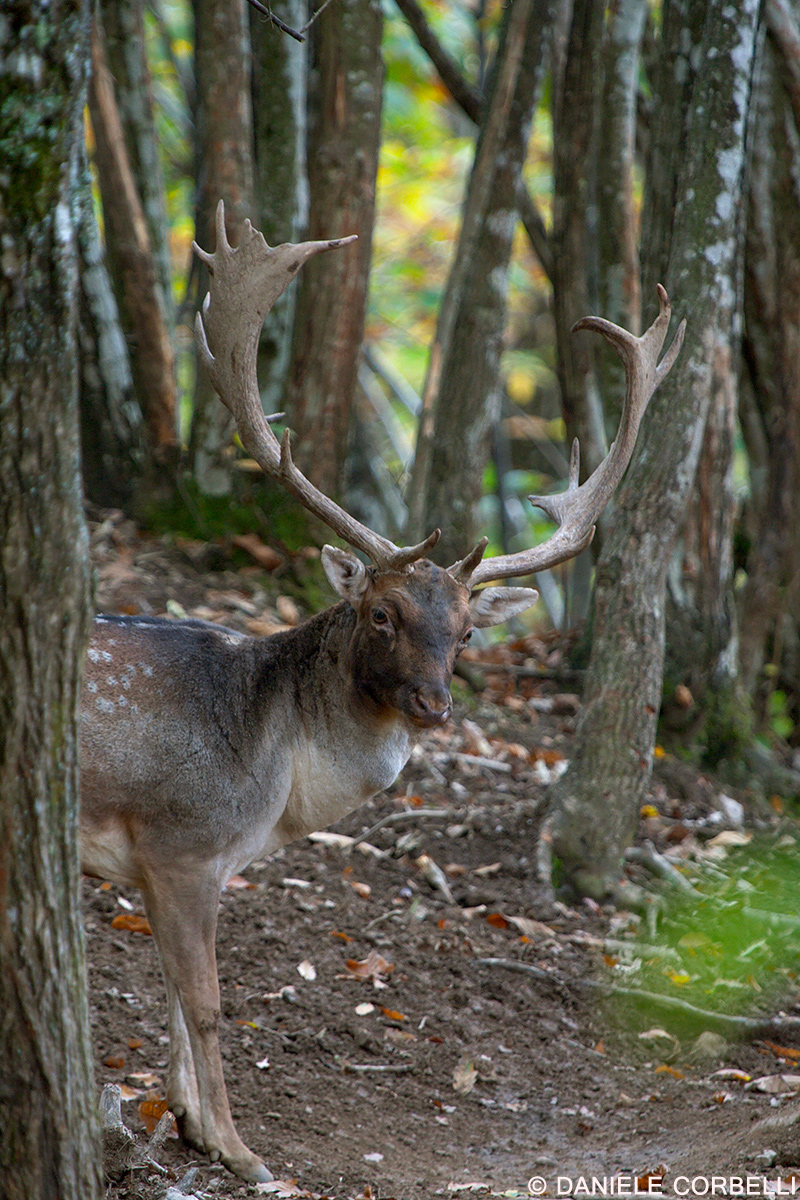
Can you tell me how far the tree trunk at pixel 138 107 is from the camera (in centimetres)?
835

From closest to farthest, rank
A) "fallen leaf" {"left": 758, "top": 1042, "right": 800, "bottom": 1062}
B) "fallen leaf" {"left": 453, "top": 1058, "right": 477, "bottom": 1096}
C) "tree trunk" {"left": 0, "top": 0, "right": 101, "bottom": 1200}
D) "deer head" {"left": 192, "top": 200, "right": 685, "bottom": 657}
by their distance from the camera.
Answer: "tree trunk" {"left": 0, "top": 0, "right": 101, "bottom": 1200} → "deer head" {"left": 192, "top": 200, "right": 685, "bottom": 657} → "fallen leaf" {"left": 453, "top": 1058, "right": 477, "bottom": 1096} → "fallen leaf" {"left": 758, "top": 1042, "right": 800, "bottom": 1062}

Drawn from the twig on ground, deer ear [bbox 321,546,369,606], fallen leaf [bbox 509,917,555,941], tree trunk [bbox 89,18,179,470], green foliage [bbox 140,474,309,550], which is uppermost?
tree trunk [bbox 89,18,179,470]

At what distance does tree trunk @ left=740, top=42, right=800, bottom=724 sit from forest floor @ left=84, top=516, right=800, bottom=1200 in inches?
76.5

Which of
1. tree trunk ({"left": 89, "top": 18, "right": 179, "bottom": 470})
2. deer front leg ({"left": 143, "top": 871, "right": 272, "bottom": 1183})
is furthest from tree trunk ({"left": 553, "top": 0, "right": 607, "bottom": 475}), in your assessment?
deer front leg ({"left": 143, "top": 871, "right": 272, "bottom": 1183})

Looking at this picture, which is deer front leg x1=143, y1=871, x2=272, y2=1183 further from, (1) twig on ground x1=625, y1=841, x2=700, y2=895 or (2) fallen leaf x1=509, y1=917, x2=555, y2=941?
(1) twig on ground x1=625, y1=841, x2=700, y2=895

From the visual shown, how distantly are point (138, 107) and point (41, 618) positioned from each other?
711 centimetres

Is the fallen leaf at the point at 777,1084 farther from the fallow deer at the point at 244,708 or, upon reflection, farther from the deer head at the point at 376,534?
the deer head at the point at 376,534

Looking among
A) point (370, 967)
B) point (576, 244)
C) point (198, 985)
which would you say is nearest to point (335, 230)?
point (576, 244)

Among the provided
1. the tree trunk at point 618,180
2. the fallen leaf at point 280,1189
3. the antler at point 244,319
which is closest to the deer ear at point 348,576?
the antler at point 244,319

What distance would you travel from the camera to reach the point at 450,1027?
5117 mm

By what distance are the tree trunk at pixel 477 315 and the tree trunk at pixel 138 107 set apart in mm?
2153

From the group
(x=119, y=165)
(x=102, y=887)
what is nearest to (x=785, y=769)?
(x=102, y=887)

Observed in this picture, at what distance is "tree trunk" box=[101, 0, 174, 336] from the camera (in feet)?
27.4

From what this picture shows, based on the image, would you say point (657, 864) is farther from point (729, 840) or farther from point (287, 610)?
point (287, 610)
